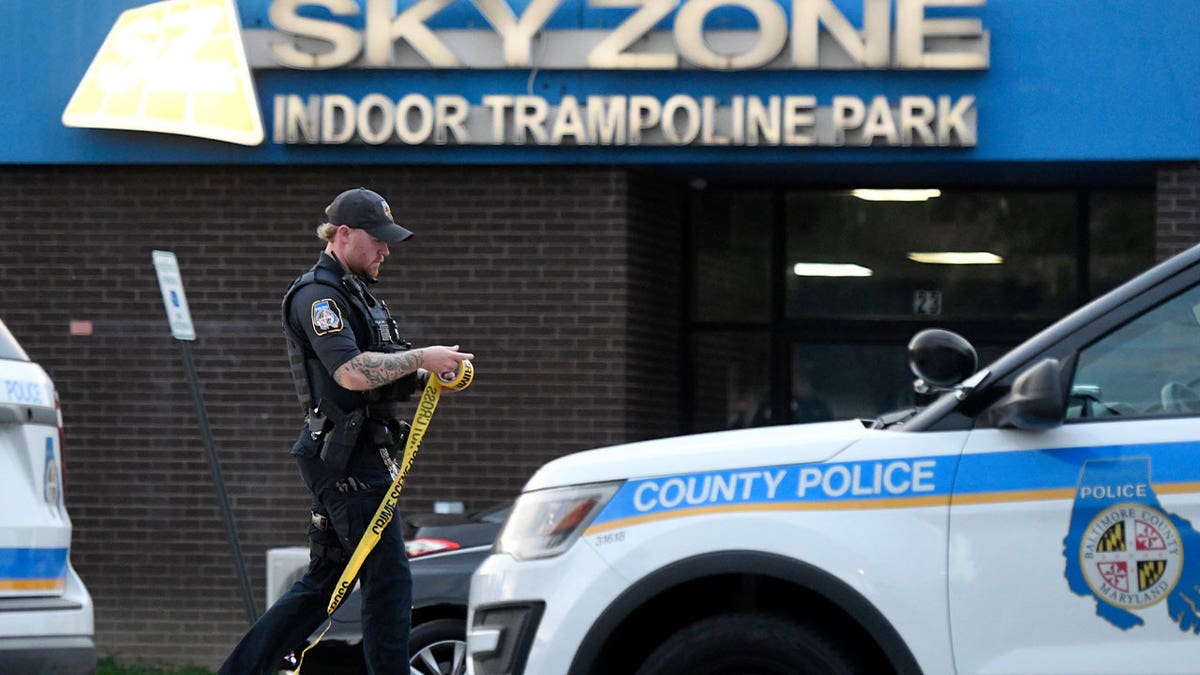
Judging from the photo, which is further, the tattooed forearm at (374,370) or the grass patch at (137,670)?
the grass patch at (137,670)

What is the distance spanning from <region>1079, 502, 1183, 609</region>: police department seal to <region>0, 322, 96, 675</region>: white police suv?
2.97m

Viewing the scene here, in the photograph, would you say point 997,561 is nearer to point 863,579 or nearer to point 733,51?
point 863,579

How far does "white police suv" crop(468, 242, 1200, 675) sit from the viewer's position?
469cm

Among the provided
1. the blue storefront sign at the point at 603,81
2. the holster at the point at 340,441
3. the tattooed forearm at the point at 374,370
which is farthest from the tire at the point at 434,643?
the blue storefront sign at the point at 603,81

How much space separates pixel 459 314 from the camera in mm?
11609

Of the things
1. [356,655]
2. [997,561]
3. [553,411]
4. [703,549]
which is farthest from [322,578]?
[553,411]

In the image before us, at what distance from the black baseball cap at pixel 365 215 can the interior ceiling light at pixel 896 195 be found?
636 centimetres

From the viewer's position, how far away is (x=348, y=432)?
6.30m

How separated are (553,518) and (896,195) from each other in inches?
300

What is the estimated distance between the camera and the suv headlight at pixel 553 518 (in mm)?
5074

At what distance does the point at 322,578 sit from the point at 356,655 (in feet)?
3.64

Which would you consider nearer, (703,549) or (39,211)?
(703,549)

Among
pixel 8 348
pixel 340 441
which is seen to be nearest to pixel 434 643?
pixel 340 441

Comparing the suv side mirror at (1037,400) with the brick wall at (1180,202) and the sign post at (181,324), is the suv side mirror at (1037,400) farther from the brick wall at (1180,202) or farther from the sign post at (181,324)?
the brick wall at (1180,202)
